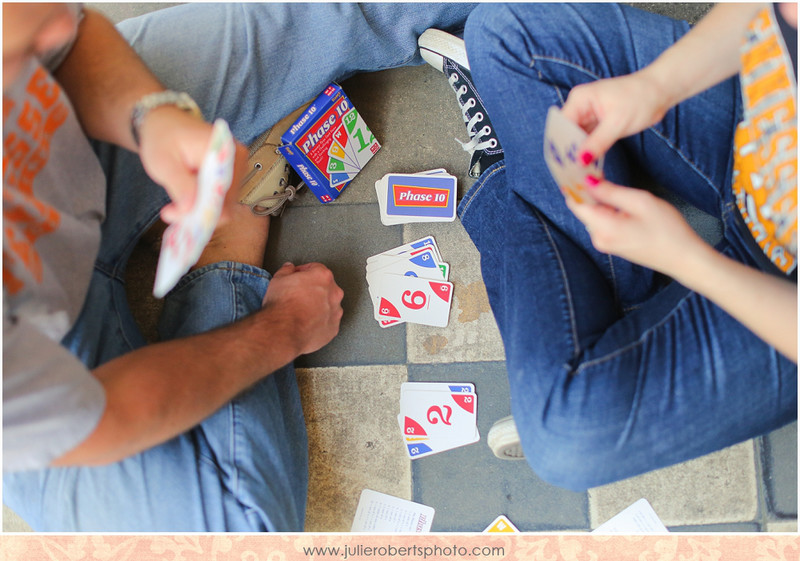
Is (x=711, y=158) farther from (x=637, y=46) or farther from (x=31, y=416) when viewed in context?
(x=31, y=416)

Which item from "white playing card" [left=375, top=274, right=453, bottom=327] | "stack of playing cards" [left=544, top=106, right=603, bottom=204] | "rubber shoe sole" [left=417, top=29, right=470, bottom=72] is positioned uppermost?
"rubber shoe sole" [left=417, top=29, right=470, bottom=72]

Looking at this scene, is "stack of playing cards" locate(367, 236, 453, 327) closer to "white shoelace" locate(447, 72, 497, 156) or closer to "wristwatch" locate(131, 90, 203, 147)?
"white shoelace" locate(447, 72, 497, 156)

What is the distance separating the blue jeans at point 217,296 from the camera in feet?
4.13

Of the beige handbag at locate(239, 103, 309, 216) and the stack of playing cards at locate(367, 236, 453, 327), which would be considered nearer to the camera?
the beige handbag at locate(239, 103, 309, 216)

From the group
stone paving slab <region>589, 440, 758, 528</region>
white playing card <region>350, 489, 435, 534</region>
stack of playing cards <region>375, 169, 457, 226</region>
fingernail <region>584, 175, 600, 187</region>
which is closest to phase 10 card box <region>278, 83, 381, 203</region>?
stack of playing cards <region>375, 169, 457, 226</region>

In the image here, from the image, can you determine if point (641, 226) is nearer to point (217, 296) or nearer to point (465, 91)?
point (465, 91)

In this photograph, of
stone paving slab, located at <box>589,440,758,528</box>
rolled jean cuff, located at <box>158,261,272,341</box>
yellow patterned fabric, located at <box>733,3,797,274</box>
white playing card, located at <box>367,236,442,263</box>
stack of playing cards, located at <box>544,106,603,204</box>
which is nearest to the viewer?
yellow patterned fabric, located at <box>733,3,797,274</box>

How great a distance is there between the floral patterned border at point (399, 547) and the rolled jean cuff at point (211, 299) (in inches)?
20.1

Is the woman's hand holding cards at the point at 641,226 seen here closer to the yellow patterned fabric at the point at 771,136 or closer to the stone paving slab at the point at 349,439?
the yellow patterned fabric at the point at 771,136

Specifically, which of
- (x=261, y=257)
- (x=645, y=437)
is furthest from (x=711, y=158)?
(x=261, y=257)

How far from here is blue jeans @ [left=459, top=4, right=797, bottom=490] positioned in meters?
1.20

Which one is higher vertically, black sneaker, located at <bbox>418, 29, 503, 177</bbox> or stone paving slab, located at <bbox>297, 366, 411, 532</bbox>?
black sneaker, located at <bbox>418, 29, 503, 177</bbox>

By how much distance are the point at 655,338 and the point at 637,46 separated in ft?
2.21

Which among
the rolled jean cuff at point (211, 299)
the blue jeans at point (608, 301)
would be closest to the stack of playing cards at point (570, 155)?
the blue jeans at point (608, 301)
